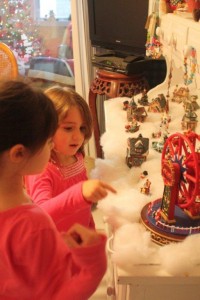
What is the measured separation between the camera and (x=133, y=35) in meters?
2.70

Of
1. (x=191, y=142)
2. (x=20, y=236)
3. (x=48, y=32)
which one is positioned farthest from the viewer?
(x=48, y=32)

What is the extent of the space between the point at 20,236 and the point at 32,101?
9.6 inches

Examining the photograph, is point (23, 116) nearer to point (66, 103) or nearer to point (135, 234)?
point (135, 234)

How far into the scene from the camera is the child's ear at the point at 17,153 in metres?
0.70

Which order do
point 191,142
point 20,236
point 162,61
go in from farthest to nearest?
point 162,61
point 191,142
point 20,236

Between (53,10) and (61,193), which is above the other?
(53,10)

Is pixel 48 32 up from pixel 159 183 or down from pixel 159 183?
up

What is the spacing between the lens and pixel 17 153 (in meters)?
0.70

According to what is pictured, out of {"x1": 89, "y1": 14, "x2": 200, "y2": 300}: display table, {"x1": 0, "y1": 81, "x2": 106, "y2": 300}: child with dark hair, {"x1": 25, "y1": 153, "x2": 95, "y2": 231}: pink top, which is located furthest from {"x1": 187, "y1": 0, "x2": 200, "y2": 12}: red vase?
{"x1": 0, "y1": 81, "x2": 106, "y2": 300}: child with dark hair

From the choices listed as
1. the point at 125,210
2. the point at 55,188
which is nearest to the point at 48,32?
the point at 55,188

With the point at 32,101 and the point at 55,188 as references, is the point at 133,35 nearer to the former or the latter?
the point at 55,188

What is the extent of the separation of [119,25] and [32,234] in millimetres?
2355

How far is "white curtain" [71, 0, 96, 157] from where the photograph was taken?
10.1 ft

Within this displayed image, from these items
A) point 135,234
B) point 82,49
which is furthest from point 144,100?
point 82,49
